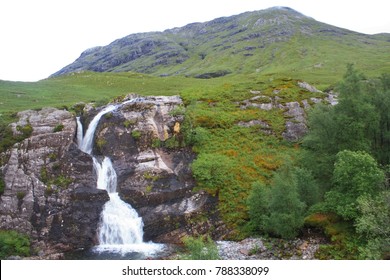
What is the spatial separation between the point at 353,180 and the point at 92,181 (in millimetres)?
26079

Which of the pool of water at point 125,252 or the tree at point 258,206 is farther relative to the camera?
the tree at point 258,206

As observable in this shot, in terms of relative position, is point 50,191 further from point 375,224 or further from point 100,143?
point 375,224

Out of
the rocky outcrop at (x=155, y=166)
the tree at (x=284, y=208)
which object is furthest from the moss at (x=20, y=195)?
the tree at (x=284, y=208)

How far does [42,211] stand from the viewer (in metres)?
34.3

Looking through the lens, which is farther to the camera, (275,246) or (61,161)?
(61,161)

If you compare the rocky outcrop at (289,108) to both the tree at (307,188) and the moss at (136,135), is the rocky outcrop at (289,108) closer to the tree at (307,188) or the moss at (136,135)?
the moss at (136,135)

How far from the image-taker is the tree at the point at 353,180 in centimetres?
2714

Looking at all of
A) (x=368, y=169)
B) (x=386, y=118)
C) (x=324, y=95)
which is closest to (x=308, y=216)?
(x=368, y=169)

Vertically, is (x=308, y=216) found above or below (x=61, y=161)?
below

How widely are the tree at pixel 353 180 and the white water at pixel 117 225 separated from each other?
16.5 m

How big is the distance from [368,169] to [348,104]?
846 centimetres

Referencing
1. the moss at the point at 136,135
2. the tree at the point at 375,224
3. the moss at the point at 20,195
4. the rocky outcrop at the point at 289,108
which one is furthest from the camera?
the rocky outcrop at the point at 289,108

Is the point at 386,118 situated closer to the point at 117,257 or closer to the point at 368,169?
the point at 368,169

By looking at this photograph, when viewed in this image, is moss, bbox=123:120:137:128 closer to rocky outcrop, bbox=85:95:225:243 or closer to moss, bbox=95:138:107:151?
rocky outcrop, bbox=85:95:225:243
